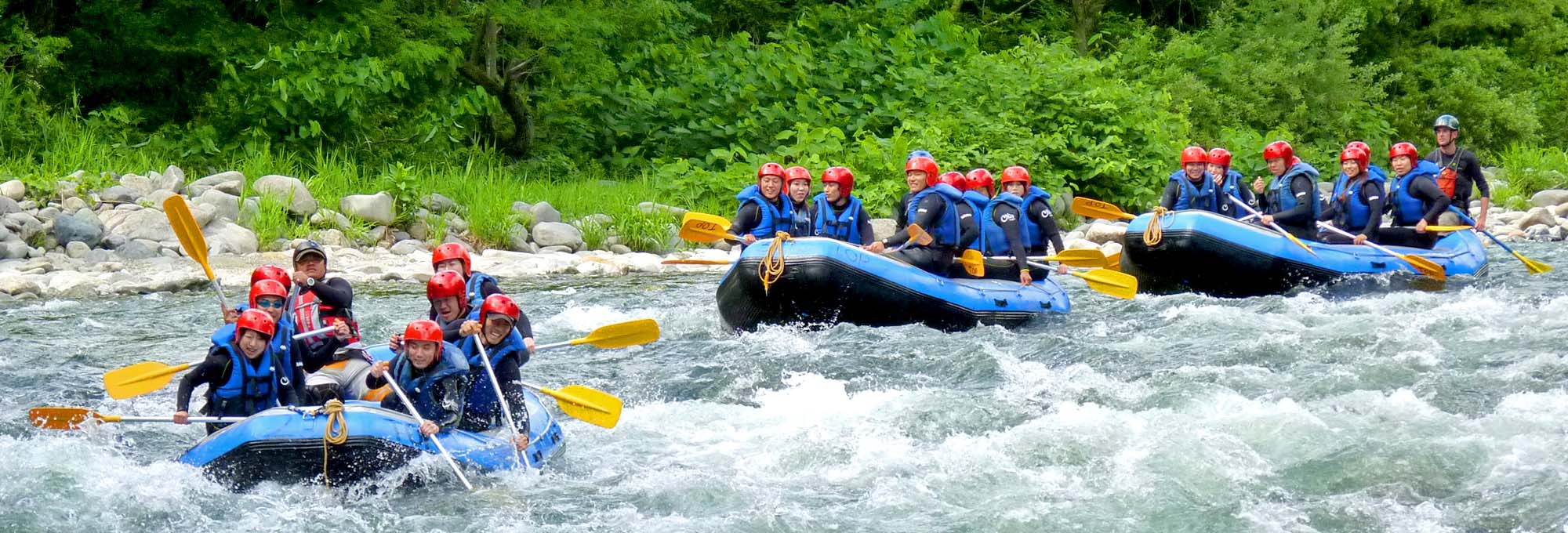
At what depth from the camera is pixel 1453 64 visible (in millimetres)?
22469

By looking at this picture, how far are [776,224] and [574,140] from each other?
888 centimetres

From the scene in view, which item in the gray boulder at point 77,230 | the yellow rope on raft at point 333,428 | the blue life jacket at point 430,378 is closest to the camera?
the yellow rope on raft at point 333,428

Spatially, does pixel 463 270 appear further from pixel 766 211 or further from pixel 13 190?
pixel 13 190

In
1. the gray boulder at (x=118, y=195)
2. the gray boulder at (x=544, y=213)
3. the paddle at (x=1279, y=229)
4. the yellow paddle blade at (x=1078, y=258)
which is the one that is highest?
the paddle at (x=1279, y=229)

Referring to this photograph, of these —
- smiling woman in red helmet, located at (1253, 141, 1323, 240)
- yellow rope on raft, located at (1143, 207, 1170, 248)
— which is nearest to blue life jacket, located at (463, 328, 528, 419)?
yellow rope on raft, located at (1143, 207, 1170, 248)

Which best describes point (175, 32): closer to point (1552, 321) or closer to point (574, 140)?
point (574, 140)

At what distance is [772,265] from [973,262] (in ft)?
4.64

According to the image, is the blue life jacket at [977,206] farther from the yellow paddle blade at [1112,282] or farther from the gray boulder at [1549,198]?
the gray boulder at [1549,198]

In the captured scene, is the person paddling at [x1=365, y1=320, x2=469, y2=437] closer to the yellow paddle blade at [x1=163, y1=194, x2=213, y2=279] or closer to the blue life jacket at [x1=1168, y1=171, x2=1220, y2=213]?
the yellow paddle blade at [x1=163, y1=194, x2=213, y2=279]

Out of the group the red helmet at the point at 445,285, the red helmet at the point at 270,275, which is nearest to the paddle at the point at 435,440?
the red helmet at the point at 445,285

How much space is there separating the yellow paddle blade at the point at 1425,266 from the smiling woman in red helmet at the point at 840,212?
Result: 3.64m

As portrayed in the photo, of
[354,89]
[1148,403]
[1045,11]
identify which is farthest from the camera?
[1045,11]

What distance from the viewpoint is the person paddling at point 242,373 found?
5.77 meters

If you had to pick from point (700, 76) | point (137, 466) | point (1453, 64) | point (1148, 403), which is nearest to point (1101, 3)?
point (1453, 64)
